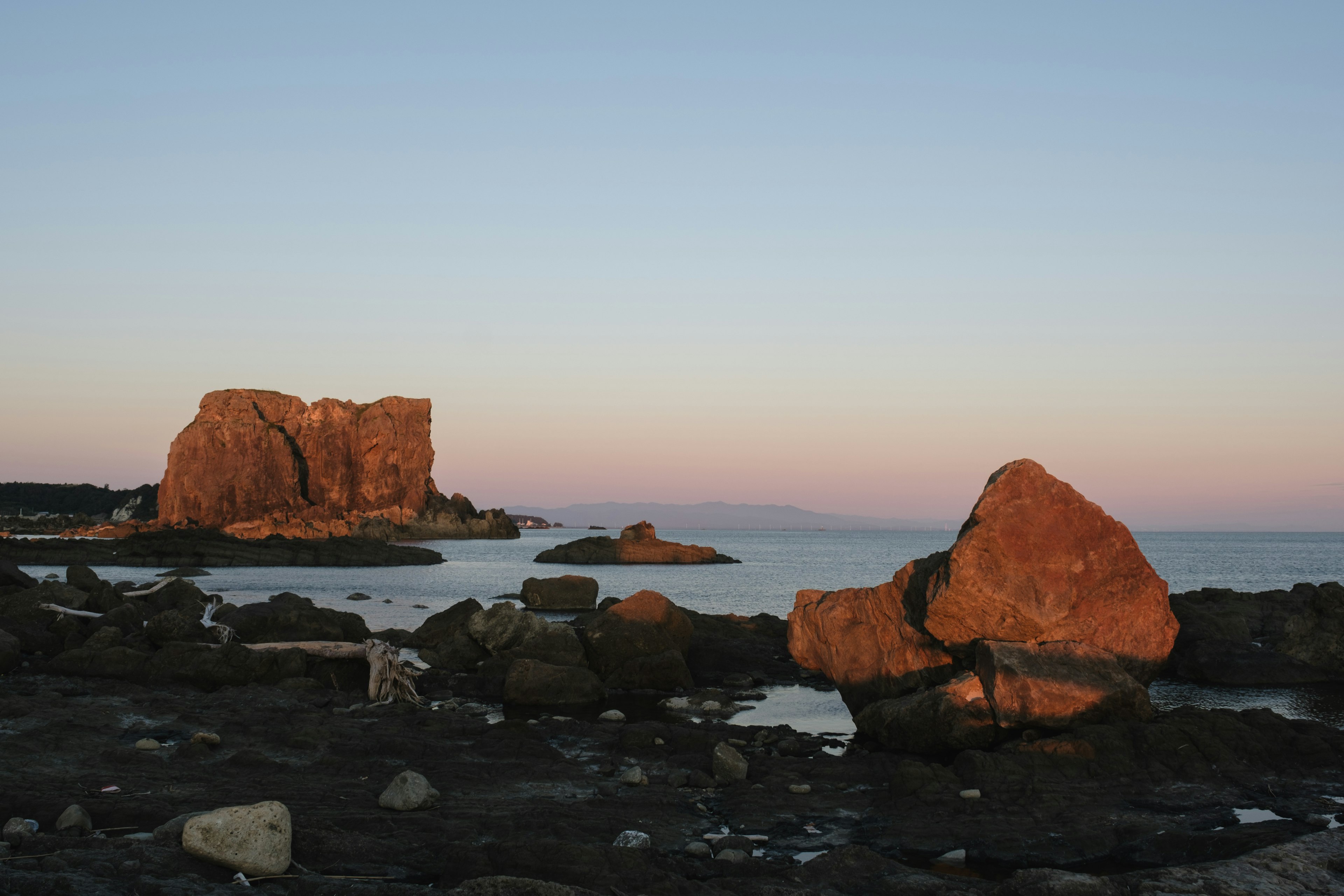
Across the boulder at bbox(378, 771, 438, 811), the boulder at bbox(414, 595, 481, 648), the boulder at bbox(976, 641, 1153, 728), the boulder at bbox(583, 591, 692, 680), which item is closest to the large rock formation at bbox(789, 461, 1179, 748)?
the boulder at bbox(976, 641, 1153, 728)

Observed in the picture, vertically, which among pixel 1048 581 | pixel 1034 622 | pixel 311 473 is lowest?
pixel 1034 622

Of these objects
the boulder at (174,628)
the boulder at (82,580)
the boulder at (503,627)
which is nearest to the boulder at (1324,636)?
the boulder at (503,627)

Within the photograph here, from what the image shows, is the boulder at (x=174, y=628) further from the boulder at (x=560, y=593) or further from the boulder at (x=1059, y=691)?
the boulder at (x=560, y=593)

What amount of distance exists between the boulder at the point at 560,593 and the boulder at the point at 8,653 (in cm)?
2472

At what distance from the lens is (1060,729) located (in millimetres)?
13836

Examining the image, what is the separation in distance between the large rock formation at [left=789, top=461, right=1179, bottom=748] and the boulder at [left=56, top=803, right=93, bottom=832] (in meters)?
11.5

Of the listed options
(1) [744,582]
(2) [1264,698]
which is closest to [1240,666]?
(2) [1264,698]

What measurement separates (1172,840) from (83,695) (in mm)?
18334

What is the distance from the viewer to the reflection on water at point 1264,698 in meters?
20.7

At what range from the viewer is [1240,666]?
24.5m

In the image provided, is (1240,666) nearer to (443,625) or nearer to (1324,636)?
(1324,636)

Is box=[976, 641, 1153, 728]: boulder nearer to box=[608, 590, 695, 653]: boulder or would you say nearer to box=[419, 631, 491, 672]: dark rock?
box=[608, 590, 695, 653]: boulder

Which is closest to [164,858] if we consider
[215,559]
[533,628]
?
[533,628]

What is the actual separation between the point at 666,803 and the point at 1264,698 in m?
18.1
